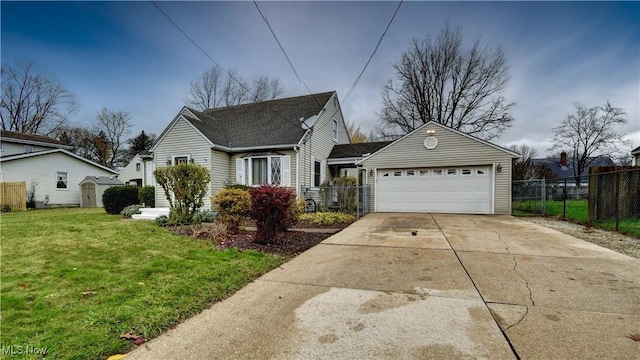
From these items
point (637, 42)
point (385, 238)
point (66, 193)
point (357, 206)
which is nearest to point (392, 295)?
point (385, 238)

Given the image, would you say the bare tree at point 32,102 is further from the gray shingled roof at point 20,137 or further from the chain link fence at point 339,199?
the chain link fence at point 339,199

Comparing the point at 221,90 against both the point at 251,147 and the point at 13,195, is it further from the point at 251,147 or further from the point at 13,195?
the point at 13,195

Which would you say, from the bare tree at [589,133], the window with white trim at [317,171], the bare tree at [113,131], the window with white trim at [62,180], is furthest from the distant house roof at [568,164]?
the bare tree at [113,131]

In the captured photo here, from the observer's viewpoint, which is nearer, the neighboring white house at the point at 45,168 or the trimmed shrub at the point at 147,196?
the trimmed shrub at the point at 147,196

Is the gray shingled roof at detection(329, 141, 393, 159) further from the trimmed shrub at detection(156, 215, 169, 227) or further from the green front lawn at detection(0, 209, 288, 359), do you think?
the green front lawn at detection(0, 209, 288, 359)

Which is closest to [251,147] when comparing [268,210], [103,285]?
[268,210]

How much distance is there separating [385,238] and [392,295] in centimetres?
346

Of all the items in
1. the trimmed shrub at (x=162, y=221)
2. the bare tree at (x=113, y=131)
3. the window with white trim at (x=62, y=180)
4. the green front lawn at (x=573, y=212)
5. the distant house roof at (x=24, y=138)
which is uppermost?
the bare tree at (x=113, y=131)

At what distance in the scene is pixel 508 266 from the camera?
4309mm

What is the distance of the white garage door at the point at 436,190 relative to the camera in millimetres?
11758

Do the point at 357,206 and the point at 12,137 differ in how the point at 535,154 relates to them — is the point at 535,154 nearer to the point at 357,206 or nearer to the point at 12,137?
the point at 357,206

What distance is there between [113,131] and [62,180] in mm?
20185

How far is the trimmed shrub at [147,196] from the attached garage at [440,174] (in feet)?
34.6

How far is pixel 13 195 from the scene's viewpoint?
1464cm
